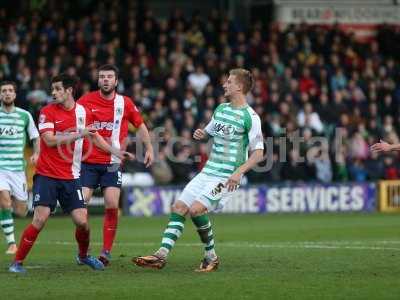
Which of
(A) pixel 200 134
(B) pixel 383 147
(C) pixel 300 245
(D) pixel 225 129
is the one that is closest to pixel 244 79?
(D) pixel 225 129

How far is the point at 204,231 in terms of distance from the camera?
1259 cm

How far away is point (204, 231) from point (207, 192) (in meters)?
0.54

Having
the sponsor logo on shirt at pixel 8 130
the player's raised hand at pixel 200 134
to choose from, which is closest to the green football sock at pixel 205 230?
the player's raised hand at pixel 200 134

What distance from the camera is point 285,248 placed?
15.6m

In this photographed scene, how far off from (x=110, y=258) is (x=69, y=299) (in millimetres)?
3946

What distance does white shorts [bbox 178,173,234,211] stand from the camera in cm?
1235

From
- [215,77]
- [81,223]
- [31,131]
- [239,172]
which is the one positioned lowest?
[81,223]

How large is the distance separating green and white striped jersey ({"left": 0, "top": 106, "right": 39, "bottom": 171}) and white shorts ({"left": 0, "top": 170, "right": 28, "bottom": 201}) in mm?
76

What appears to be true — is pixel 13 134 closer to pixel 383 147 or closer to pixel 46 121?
pixel 46 121

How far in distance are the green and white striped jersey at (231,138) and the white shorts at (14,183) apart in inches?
168

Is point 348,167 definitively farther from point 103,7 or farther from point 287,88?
point 103,7

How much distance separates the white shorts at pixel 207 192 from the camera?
1235 centimetres

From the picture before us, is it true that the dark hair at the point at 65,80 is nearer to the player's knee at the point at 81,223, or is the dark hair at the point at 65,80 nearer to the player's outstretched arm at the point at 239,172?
the player's knee at the point at 81,223

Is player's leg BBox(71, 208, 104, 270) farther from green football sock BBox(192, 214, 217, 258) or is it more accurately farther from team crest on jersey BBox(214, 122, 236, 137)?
team crest on jersey BBox(214, 122, 236, 137)
